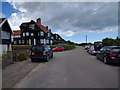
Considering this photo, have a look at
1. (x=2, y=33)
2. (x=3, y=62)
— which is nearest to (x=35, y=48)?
(x=3, y=62)

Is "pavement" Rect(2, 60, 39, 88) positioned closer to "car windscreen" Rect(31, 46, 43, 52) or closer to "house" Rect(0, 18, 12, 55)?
"car windscreen" Rect(31, 46, 43, 52)

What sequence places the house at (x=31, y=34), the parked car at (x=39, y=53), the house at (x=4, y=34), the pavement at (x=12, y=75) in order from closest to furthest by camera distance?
1. the pavement at (x=12, y=75)
2. the parked car at (x=39, y=53)
3. the house at (x=4, y=34)
4. the house at (x=31, y=34)

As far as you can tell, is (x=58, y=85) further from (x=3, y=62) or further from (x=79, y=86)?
(x=3, y=62)

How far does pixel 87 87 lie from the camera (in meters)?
4.57

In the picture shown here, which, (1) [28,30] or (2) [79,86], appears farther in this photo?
(1) [28,30]

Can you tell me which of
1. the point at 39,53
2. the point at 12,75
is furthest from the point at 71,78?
the point at 39,53

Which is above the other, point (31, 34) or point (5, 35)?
point (31, 34)

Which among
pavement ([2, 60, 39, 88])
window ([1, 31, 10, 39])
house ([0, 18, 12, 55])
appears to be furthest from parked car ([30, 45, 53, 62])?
window ([1, 31, 10, 39])

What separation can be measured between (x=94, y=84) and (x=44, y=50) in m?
7.73

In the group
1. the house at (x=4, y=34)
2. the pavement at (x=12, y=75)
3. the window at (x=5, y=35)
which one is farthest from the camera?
the window at (x=5, y=35)

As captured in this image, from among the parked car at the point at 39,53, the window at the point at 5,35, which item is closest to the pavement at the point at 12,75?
the parked car at the point at 39,53

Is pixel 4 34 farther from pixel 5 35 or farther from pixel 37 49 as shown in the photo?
pixel 37 49

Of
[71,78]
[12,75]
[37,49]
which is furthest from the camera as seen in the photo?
[37,49]

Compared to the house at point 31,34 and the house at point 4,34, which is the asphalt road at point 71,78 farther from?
the house at point 31,34
